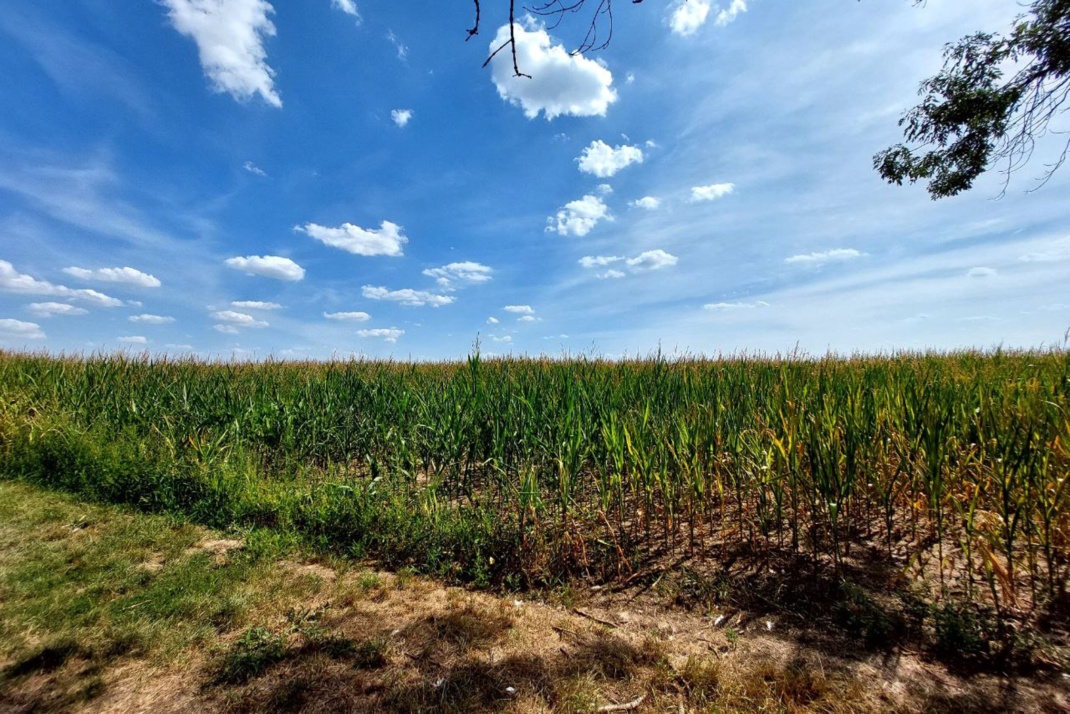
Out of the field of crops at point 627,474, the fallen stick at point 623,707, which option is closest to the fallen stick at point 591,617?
the field of crops at point 627,474

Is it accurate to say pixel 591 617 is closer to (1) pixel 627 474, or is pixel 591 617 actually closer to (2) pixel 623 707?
(2) pixel 623 707

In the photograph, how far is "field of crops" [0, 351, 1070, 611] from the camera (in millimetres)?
3344

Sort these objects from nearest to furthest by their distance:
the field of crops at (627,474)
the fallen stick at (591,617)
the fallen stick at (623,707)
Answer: the fallen stick at (623,707)
the fallen stick at (591,617)
the field of crops at (627,474)

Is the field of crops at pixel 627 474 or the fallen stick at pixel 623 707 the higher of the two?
the field of crops at pixel 627 474

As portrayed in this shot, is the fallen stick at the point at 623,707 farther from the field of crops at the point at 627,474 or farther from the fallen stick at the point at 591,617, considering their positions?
the field of crops at the point at 627,474

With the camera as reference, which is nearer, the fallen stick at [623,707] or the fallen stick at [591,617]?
the fallen stick at [623,707]

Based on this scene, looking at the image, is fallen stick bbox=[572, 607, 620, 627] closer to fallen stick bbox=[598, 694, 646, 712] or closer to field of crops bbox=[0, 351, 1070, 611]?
field of crops bbox=[0, 351, 1070, 611]

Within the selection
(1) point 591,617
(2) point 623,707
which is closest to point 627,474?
(1) point 591,617

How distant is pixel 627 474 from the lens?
459 cm

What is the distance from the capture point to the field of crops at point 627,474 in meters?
3.34

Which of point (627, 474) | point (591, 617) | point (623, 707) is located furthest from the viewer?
point (627, 474)

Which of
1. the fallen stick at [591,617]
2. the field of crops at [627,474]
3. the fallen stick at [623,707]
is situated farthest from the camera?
the field of crops at [627,474]

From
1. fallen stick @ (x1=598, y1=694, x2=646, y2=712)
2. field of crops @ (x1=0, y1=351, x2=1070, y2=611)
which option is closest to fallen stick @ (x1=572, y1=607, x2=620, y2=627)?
field of crops @ (x1=0, y1=351, x2=1070, y2=611)

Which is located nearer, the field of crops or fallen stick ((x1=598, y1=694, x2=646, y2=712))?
fallen stick ((x1=598, y1=694, x2=646, y2=712))
